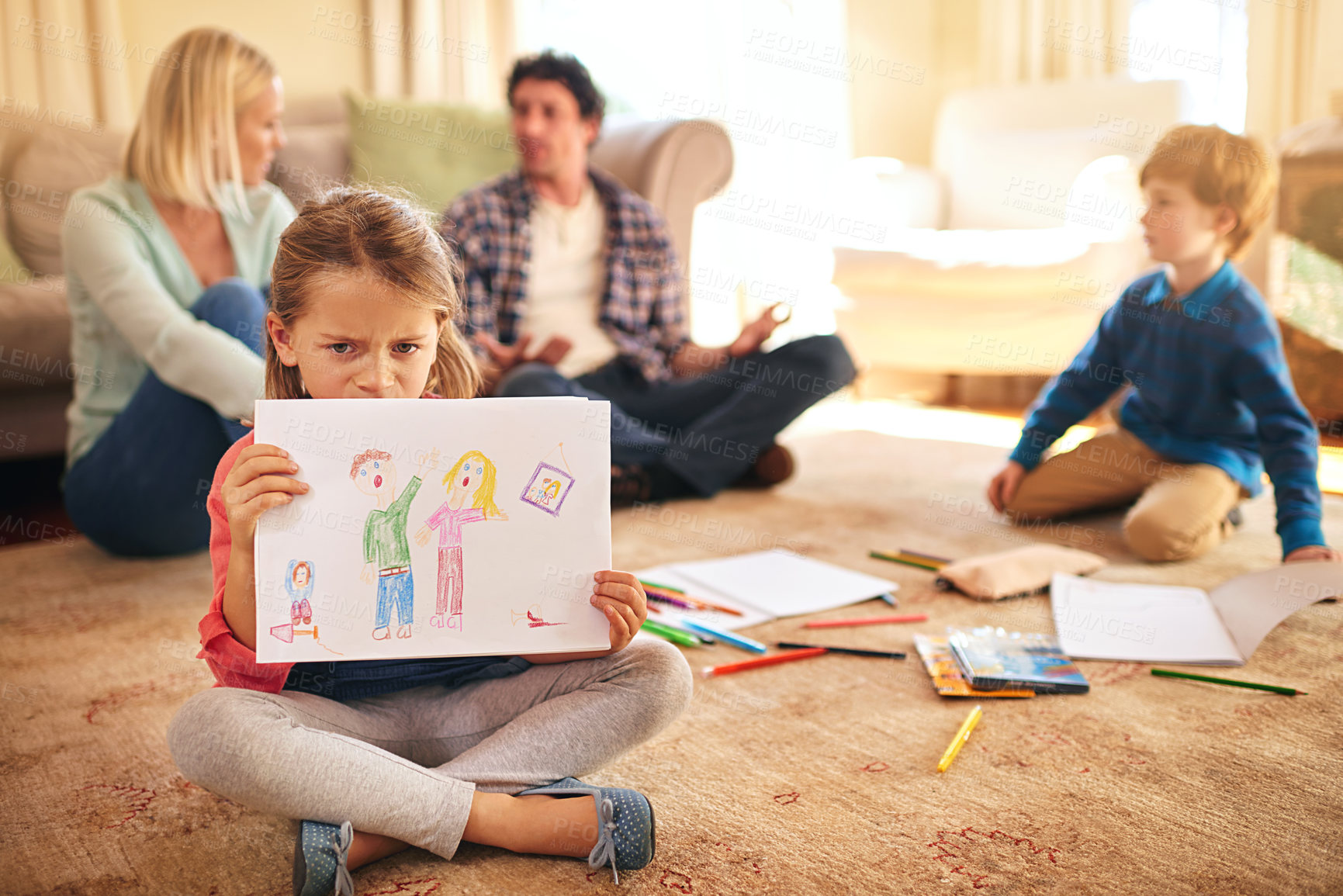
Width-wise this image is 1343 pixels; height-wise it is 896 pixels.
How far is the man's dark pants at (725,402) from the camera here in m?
2.21

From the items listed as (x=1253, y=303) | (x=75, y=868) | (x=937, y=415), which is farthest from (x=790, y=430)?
(x=75, y=868)

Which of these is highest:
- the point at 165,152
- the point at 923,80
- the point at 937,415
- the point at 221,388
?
the point at 923,80

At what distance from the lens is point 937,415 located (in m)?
3.27

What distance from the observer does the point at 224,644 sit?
0.87 metres

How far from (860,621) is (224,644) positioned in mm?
894

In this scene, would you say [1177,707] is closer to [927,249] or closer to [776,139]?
[927,249]

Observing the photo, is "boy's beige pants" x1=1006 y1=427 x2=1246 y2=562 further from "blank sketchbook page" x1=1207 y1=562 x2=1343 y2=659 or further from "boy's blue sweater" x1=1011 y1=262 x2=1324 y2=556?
"blank sketchbook page" x1=1207 y1=562 x2=1343 y2=659

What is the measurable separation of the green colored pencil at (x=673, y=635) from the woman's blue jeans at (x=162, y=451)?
72 cm

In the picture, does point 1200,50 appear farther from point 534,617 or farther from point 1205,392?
point 534,617

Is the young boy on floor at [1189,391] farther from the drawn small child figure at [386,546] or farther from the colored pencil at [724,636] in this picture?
the drawn small child figure at [386,546]

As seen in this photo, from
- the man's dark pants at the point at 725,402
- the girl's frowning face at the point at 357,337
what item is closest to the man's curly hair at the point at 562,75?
the man's dark pants at the point at 725,402

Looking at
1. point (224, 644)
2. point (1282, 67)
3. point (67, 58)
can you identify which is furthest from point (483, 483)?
point (1282, 67)

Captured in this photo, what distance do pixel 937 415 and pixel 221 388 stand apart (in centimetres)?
232

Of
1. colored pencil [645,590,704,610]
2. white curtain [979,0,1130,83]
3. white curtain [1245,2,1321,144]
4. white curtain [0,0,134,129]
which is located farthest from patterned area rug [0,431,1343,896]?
white curtain [979,0,1130,83]
